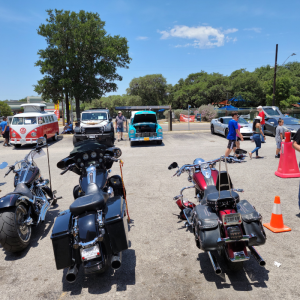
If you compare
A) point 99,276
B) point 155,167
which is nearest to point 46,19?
point 155,167

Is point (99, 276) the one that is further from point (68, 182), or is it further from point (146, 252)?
point (68, 182)

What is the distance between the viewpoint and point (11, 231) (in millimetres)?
3668

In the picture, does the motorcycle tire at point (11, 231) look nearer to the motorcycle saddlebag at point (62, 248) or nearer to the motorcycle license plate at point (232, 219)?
the motorcycle saddlebag at point (62, 248)

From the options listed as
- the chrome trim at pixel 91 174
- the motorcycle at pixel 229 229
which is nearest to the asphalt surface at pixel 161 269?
the motorcycle at pixel 229 229

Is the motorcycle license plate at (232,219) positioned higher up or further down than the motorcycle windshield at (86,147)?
further down

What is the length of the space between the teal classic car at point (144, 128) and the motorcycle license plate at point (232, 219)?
11.9 metres

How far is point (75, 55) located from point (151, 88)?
3761cm

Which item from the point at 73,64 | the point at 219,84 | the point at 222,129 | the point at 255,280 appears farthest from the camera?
the point at 219,84

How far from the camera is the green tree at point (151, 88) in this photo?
64.0 metres

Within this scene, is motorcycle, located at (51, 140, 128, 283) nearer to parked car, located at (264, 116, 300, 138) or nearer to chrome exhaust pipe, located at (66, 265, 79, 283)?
chrome exhaust pipe, located at (66, 265, 79, 283)

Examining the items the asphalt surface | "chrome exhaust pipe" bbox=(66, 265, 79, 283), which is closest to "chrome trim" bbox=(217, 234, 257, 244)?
the asphalt surface

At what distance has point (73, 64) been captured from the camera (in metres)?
27.6

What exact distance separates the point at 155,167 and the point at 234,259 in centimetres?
657

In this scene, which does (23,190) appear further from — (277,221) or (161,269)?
(277,221)
